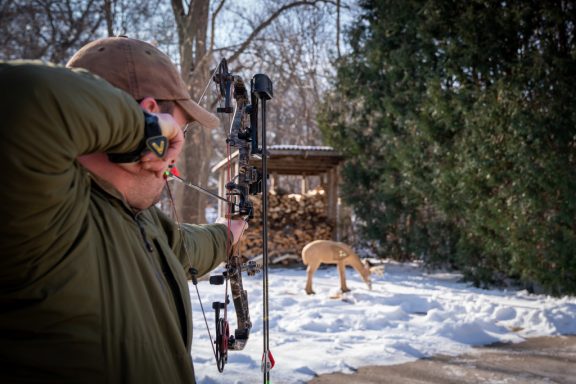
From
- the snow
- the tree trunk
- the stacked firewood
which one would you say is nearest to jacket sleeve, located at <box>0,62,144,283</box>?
the snow

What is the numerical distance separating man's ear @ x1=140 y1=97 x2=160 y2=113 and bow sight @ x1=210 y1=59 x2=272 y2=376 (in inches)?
35.8

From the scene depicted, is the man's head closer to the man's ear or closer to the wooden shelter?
the man's ear

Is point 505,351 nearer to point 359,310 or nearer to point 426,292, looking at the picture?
point 359,310

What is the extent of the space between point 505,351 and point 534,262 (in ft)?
8.68

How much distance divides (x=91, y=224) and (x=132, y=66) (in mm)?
444

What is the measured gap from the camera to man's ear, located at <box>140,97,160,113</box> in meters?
1.32

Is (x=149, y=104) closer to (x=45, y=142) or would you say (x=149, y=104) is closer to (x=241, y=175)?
(x=45, y=142)

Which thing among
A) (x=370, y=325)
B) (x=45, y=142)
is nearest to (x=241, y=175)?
(x=45, y=142)

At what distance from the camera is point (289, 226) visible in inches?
502

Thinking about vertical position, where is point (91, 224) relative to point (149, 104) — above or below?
below

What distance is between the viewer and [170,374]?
3.99 ft

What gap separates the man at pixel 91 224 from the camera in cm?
83

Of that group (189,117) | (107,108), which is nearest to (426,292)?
(189,117)

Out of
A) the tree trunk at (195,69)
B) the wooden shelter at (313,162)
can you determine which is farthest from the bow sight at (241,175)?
the wooden shelter at (313,162)
